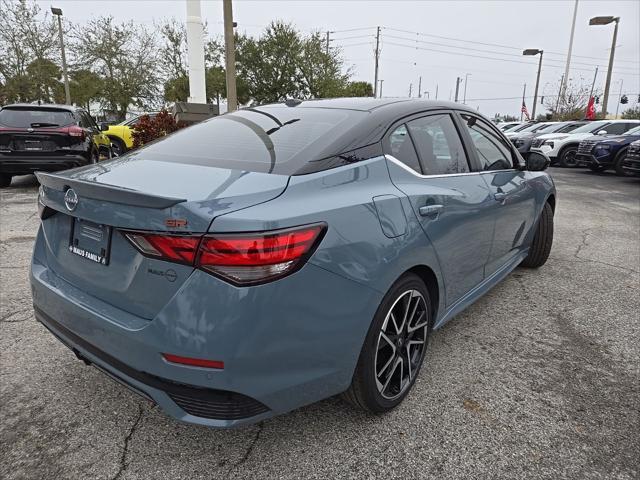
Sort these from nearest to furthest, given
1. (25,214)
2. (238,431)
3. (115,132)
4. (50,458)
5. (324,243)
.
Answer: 1. (324,243)
2. (50,458)
3. (238,431)
4. (25,214)
5. (115,132)

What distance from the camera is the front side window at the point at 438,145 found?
2594mm

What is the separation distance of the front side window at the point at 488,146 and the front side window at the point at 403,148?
88 centimetres

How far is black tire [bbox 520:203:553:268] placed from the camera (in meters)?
4.43

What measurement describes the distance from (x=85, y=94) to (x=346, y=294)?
34289 mm

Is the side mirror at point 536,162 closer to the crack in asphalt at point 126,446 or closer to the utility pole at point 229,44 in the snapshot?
the crack in asphalt at point 126,446

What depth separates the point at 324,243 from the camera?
176cm

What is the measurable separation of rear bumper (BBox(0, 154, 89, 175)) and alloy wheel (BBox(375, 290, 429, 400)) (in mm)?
7608

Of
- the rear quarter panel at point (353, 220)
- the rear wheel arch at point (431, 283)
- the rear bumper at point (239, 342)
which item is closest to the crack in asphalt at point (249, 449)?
the rear bumper at point (239, 342)

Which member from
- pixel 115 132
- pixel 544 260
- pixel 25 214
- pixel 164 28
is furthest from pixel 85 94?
pixel 544 260

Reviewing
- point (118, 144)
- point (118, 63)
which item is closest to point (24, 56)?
point (118, 63)

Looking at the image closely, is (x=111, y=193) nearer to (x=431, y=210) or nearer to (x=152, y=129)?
(x=431, y=210)

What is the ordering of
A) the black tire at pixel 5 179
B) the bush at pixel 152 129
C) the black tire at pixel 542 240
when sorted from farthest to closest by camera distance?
the bush at pixel 152 129 → the black tire at pixel 5 179 → the black tire at pixel 542 240

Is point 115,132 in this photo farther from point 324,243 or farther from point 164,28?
point 164,28

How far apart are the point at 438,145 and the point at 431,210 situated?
1.93ft
